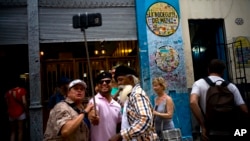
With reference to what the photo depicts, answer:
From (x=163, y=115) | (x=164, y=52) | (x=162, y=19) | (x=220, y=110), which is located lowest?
(x=163, y=115)

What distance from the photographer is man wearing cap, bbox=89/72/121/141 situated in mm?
3352

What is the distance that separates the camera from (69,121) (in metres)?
2.93

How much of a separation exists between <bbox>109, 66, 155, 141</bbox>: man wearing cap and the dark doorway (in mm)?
6601

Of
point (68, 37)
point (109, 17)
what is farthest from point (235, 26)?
point (68, 37)

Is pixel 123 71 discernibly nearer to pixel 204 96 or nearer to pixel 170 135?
pixel 204 96

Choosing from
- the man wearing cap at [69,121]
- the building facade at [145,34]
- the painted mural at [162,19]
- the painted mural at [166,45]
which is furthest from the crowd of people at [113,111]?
the painted mural at [162,19]

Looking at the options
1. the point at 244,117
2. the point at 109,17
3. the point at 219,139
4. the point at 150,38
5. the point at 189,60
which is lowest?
the point at 219,139

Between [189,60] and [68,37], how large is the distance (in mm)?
4057

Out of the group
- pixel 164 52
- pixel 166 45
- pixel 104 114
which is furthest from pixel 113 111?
pixel 166 45

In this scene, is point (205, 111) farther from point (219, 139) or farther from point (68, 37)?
point (68, 37)

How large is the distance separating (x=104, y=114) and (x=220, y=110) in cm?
149

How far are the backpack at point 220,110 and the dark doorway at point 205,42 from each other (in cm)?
581

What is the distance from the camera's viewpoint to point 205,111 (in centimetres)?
373

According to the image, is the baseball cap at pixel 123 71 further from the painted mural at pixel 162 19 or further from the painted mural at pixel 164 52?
the painted mural at pixel 162 19
